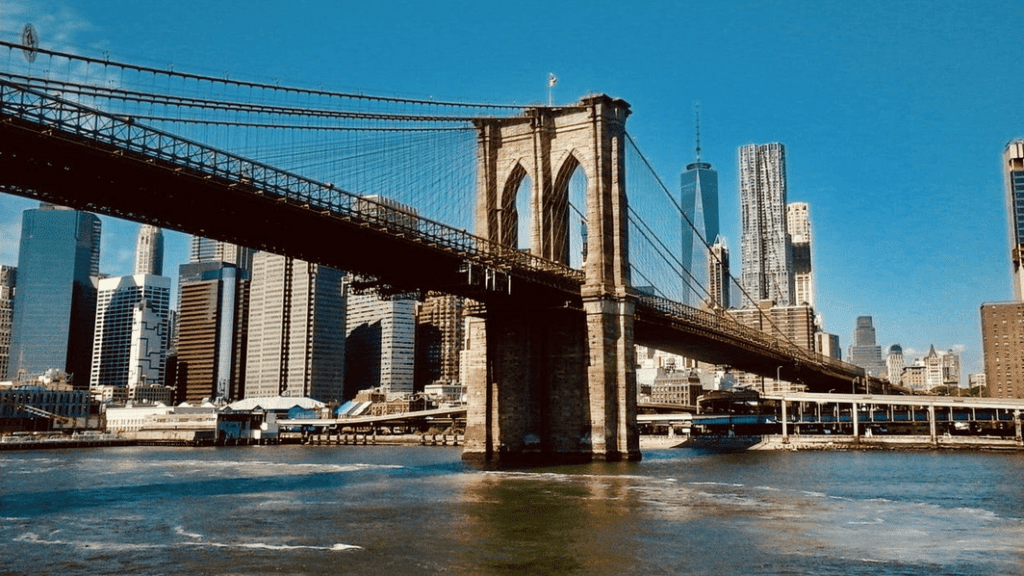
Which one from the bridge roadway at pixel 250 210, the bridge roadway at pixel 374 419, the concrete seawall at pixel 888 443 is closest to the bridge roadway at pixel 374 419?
the bridge roadway at pixel 374 419

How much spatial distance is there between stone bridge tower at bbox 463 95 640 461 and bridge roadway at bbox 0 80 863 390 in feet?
7.24

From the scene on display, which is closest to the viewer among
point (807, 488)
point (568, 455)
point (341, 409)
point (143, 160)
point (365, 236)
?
point (143, 160)

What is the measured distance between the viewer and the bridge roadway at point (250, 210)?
37.3m

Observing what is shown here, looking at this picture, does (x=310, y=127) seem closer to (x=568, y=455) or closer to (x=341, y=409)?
(x=568, y=455)

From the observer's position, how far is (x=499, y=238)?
222ft

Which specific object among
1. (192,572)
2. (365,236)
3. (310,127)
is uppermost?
(310,127)

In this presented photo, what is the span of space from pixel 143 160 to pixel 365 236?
14.2 m

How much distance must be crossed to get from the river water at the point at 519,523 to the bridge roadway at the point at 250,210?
481 inches

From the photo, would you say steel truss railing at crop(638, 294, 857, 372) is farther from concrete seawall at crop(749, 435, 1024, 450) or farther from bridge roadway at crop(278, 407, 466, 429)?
bridge roadway at crop(278, 407, 466, 429)

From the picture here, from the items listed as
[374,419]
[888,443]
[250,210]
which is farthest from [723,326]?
[374,419]

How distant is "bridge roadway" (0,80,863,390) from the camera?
37344mm

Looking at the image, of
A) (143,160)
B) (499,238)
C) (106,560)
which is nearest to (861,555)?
(106,560)

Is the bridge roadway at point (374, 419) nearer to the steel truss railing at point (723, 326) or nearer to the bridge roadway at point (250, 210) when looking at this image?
the steel truss railing at point (723, 326)

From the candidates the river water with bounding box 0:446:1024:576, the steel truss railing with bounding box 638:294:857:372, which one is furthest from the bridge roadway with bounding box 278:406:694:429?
the river water with bounding box 0:446:1024:576
